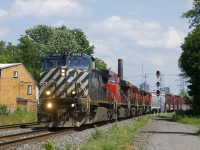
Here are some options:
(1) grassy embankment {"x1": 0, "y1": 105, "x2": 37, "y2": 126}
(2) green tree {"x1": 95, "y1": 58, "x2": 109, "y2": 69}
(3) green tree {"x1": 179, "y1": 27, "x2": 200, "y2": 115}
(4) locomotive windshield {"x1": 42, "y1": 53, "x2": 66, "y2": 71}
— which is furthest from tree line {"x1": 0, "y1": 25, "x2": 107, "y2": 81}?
(4) locomotive windshield {"x1": 42, "y1": 53, "x2": 66, "y2": 71}

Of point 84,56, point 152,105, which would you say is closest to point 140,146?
point 84,56

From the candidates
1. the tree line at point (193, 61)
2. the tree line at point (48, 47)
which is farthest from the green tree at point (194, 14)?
the tree line at point (48, 47)

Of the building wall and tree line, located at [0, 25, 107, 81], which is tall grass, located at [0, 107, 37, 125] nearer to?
the building wall

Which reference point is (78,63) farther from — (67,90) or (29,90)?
(29,90)

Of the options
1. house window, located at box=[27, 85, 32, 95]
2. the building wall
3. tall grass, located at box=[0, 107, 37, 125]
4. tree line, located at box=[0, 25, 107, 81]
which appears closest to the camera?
tall grass, located at box=[0, 107, 37, 125]

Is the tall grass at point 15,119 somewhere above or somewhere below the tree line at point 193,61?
below

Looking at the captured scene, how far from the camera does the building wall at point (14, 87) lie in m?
55.3

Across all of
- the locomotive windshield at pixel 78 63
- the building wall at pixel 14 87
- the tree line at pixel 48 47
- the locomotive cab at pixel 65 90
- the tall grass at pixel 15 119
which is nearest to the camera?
the locomotive cab at pixel 65 90

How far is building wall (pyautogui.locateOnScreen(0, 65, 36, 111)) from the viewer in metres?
55.3

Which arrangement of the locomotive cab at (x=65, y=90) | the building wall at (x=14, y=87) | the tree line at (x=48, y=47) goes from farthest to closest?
the tree line at (x=48, y=47) < the building wall at (x=14, y=87) < the locomotive cab at (x=65, y=90)

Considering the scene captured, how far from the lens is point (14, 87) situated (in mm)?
57250

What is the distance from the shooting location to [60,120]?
2005 centimetres

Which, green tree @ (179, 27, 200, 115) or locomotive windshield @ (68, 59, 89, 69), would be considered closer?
locomotive windshield @ (68, 59, 89, 69)

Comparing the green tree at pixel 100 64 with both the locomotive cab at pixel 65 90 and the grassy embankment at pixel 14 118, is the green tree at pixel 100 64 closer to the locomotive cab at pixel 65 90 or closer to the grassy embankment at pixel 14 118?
the grassy embankment at pixel 14 118
